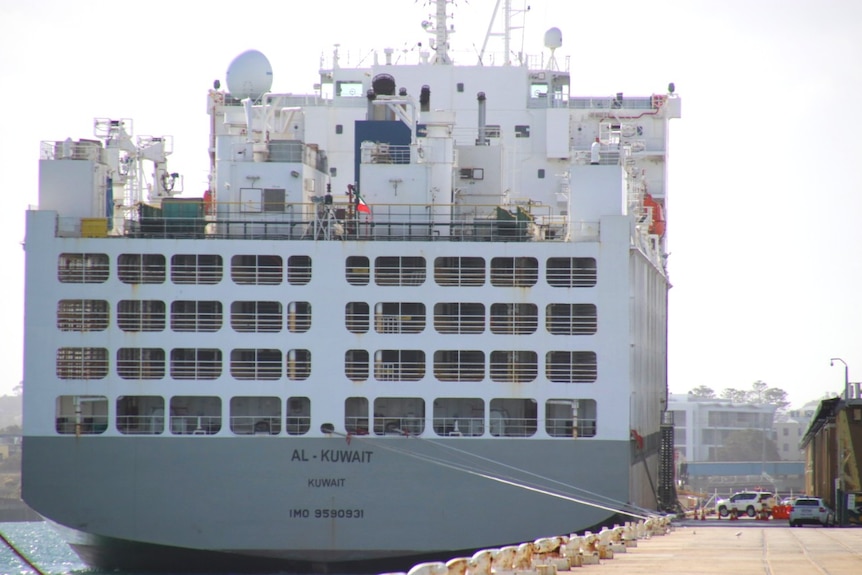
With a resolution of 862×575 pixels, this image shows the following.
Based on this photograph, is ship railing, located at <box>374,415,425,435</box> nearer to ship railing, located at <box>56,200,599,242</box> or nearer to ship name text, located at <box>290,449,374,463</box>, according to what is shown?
ship name text, located at <box>290,449,374,463</box>

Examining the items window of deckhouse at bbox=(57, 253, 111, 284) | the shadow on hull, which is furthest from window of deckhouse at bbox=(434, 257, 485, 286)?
window of deckhouse at bbox=(57, 253, 111, 284)

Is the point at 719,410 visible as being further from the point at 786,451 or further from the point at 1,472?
the point at 1,472

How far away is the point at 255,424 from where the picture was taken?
32.7m

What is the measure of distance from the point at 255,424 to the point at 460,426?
478 cm

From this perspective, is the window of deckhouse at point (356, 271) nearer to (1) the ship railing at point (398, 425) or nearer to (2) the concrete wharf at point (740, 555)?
(1) the ship railing at point (398, 425)

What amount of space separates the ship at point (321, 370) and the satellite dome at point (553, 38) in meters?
15.3

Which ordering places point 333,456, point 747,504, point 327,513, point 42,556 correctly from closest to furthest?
point 327,513 < point 333,456 < point 747,504 < point 42,556

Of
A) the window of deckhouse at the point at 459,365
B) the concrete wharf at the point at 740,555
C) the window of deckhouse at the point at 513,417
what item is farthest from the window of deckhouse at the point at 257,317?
the concrete wharf at the point at 740,555

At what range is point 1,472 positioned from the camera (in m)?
137

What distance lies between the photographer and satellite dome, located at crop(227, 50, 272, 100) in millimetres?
38406

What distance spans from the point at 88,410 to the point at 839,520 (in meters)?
24.5

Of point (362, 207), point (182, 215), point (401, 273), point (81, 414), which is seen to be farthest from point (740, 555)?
point (182, 215)

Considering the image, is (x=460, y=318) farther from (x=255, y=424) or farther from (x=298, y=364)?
(x=255, y=424)

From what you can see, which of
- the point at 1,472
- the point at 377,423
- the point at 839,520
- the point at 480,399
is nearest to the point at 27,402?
the point at 377,423
